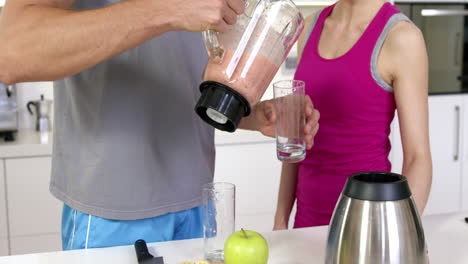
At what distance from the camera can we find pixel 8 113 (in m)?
2.87

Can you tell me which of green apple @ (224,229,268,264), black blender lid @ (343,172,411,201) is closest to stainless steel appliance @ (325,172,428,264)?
black blender lid @ (343,172,411,201)

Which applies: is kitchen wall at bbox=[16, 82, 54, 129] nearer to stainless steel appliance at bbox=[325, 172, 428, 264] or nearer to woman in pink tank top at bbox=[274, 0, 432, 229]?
woman in pink tank top at bbox=[274, 0, 432, 229]

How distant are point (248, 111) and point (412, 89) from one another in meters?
0.61

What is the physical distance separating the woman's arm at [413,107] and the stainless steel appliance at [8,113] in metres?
1.98

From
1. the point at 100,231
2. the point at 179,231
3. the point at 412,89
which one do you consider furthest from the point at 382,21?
the point at 100,231

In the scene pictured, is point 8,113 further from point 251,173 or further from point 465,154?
point 465,154

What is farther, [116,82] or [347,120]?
[347,120]

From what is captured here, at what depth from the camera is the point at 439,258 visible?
1118 mm

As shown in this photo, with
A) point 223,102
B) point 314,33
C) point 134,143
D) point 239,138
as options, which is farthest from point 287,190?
point 239,138

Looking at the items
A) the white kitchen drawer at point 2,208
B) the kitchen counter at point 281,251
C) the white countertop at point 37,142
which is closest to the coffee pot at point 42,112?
the white countertop at point 37,142

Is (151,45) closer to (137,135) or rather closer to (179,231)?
(137,135)

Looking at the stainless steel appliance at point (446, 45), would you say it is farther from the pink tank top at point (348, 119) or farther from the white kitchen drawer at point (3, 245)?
the white kitchen drawer at point (3, 245)

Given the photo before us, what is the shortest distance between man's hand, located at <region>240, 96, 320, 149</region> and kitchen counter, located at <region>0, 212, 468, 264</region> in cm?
20

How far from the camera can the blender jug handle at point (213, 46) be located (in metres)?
0.94
